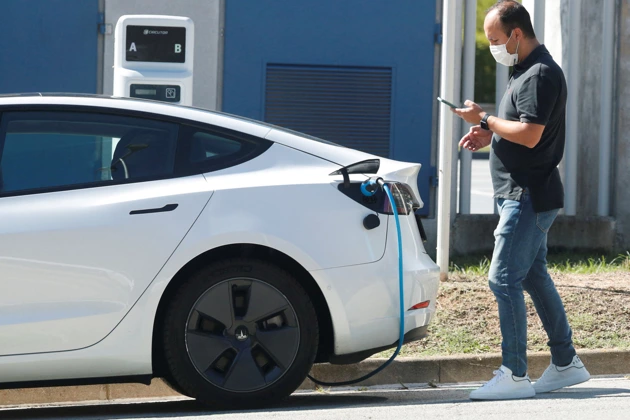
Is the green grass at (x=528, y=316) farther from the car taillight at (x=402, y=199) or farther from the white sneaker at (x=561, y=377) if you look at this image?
the car taillight at (x=402, y=199)

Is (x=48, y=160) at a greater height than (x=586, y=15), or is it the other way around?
(x=586, y=15)

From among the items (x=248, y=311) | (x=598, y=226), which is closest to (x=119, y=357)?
(x=248, y=311)

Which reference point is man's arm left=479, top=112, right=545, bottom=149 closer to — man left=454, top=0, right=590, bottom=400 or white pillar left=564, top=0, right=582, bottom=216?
man left=454, top=0, right=590, bottom=400

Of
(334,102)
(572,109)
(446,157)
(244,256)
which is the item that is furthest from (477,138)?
(572,109)

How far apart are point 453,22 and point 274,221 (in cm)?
353

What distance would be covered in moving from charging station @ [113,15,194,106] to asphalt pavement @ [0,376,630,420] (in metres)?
2.17

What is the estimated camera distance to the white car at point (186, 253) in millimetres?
4547

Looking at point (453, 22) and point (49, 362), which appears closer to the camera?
point (49, 362)

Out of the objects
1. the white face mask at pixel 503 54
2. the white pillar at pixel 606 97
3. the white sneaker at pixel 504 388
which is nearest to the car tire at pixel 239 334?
the white sneaker at pixel 504 388

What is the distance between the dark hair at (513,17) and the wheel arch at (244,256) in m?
1.48

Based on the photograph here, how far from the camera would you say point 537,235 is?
4988mm

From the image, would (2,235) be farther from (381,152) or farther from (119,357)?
(381,152)

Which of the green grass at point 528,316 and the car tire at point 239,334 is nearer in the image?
the car tire at point 239,334

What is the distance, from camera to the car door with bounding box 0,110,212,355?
452 centimetres
